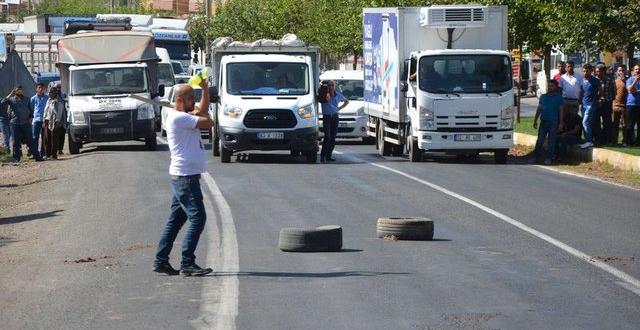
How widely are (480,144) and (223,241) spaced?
14.2 metres

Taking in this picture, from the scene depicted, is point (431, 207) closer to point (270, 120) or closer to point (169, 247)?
point (169, 247)

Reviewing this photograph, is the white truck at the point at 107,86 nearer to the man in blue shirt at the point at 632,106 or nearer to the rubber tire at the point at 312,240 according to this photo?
the man in blue shirt at the point at 632,106

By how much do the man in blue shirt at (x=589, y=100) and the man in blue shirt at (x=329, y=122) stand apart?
5280 millimetres

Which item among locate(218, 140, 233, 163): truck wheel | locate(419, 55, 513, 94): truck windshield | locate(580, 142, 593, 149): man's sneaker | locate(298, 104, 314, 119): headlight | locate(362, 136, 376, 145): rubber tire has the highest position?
locate(419, 55, 513, 94): truck windshield

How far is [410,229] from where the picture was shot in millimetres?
14227

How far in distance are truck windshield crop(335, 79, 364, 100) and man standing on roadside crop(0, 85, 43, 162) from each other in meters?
10.3

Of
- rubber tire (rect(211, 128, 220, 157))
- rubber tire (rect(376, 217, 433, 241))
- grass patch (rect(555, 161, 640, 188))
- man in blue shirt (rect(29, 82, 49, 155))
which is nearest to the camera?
rubber tire (rect(376, 217, 433, 241))

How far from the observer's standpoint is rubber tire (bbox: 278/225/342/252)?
13.1m

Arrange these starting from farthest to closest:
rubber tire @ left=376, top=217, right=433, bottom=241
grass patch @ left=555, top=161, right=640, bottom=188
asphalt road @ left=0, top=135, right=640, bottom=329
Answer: grass patch @ left=555, top=161, right=640, bottom=188
rubber tire @ left=376, top=217, right=433, bottom=241
asphalt road @ left=0, top=135, right=640, bottom=329

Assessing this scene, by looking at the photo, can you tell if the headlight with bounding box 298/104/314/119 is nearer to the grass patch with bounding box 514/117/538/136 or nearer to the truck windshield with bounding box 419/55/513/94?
the truck windshield with bounding box 419/55/513/94

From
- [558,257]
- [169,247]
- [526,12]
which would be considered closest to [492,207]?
[558,257]

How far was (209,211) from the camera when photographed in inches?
682

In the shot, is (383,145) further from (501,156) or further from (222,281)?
(222,281)

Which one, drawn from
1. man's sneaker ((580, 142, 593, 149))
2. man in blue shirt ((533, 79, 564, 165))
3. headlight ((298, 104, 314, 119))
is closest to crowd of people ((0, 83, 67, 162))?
headlight ((298, 104, 314, 119))
